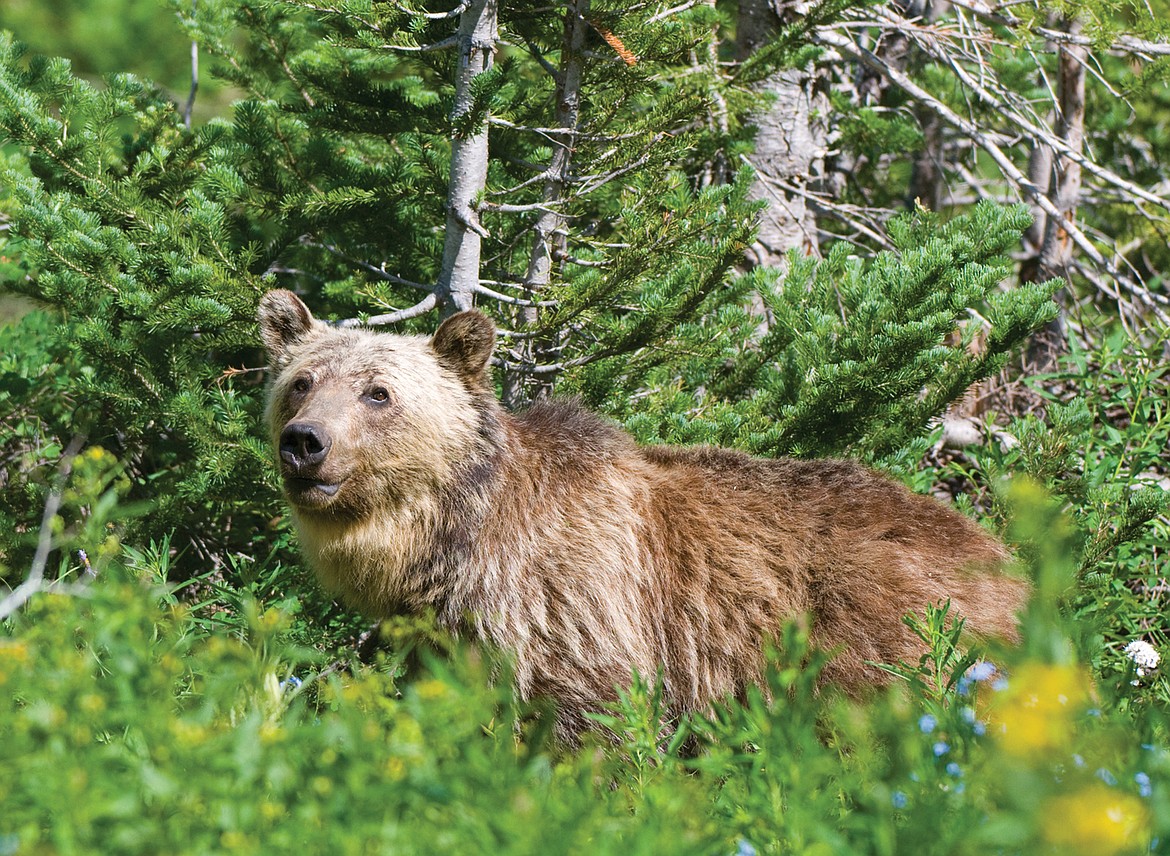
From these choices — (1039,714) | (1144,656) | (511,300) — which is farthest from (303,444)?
(1144,656)

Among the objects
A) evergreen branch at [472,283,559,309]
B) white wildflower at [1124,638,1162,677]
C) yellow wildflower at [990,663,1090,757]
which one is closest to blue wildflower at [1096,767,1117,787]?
yellow wildflower at [990,663,1090,757]

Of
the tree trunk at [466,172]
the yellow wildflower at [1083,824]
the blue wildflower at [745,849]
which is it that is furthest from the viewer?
the tree trunk at [466,172]

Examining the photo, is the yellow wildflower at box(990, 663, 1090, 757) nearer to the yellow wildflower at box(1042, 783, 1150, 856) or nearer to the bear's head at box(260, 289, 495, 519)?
the yellow wildflower at box(1042, 783, 1150, 856)

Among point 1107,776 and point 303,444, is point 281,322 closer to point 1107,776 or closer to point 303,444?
point 303,444

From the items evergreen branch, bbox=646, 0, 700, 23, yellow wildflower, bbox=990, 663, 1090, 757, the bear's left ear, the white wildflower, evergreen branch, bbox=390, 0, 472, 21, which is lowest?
the white wildflower

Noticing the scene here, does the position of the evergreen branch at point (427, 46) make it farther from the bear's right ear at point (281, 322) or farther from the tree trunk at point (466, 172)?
the bear's right ear at point (281, 322)

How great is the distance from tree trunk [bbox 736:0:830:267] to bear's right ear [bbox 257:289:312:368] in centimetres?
309

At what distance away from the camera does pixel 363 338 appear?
4285 mm

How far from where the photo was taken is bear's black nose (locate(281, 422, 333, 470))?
3.69m

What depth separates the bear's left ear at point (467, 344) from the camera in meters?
4.22

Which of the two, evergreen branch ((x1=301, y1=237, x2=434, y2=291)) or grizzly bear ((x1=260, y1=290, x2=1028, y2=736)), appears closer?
grizzly bear ((x1=260, y1=290, x2=1028, y2=736))

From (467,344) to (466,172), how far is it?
910mm

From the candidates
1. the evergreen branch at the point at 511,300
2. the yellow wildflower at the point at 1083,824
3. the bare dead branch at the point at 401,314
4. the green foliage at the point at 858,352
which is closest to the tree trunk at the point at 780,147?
the green foliage at the point at 858,352

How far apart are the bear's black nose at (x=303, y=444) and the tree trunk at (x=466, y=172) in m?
1.33
